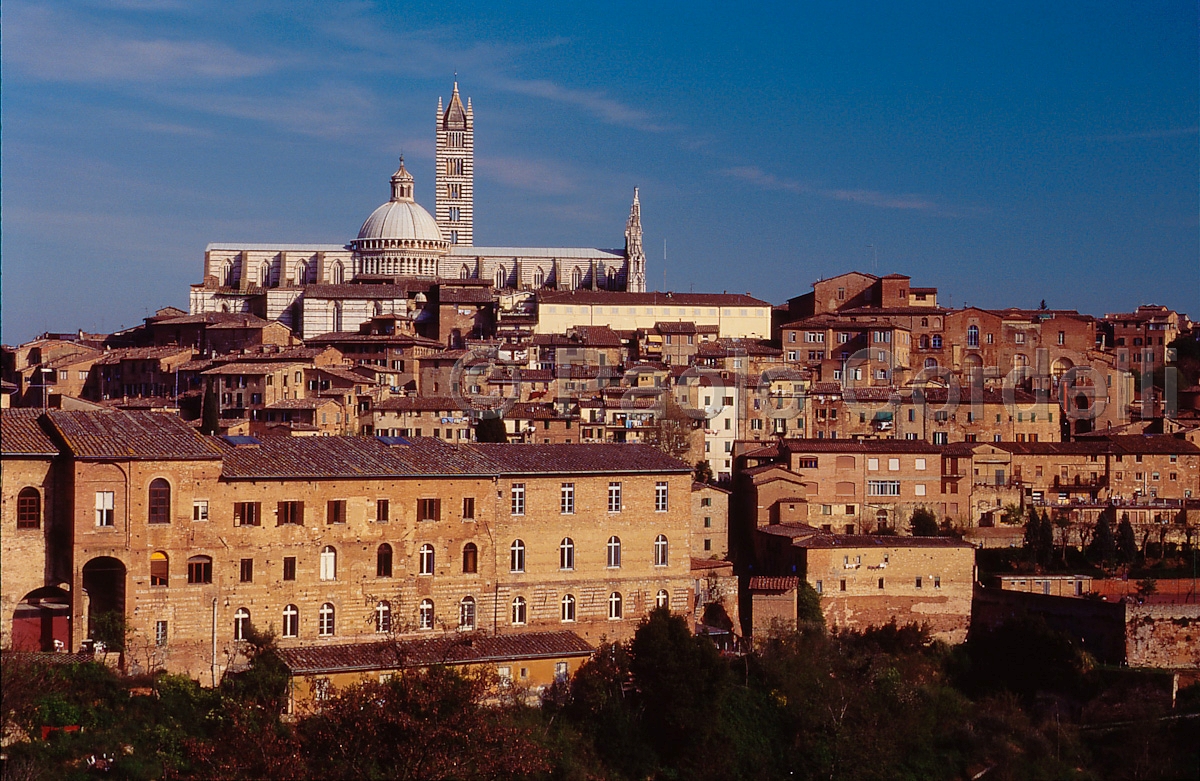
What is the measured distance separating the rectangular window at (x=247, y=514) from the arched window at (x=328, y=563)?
44.0 inches

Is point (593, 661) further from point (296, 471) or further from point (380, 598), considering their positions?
point (296, 471)

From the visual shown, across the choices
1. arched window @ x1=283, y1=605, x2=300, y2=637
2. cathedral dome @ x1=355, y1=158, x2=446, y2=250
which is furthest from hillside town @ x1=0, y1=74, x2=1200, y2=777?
cathedral dome @ x1=355, y1=158, x2=446, y2=250

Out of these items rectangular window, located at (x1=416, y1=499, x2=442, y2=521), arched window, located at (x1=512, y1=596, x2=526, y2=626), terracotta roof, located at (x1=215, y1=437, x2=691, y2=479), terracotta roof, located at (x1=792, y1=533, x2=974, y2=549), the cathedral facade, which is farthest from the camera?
the cathedral facade

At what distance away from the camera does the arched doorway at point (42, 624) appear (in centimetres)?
2347

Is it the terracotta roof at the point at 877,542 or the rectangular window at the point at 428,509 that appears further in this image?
the terracotta roof at the point at 877,542

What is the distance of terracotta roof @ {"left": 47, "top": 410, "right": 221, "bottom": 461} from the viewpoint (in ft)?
78.1

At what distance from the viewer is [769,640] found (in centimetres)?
2927

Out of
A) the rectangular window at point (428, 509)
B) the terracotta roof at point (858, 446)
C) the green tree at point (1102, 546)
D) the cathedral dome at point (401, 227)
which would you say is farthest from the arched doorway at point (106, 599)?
the cathedral dome at point (401, 227)

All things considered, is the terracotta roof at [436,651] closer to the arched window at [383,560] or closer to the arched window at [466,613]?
the arched window at [466,613]

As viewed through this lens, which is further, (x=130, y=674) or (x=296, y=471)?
(x=296, y=471)

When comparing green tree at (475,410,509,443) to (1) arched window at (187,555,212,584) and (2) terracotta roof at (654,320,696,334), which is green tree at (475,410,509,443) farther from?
(1) arched window at (187,555,212,584)

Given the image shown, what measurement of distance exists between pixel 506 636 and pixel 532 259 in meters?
50.6

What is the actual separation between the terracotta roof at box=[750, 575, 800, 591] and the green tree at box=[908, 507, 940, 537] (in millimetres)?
6716

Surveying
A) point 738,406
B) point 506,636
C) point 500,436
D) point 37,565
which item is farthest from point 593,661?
point 738,406
